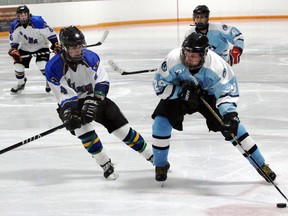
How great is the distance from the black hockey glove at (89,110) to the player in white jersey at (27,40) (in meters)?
3.12

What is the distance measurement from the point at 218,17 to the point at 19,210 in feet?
37.2

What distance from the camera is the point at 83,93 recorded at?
137 inches

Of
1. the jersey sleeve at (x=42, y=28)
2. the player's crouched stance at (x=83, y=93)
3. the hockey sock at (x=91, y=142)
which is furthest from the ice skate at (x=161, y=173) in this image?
the jersey sleeve at (x=42, y=28)

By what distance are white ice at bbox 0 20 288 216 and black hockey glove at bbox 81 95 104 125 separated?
37 centimetres

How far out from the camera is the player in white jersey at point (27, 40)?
632 centimetres

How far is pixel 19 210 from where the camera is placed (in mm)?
3020

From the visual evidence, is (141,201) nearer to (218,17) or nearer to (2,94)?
(2,94)

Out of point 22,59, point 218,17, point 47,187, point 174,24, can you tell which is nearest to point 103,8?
point 174,24

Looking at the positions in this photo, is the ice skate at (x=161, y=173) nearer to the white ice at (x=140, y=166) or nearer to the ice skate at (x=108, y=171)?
the white ice at (x=140, y=166)

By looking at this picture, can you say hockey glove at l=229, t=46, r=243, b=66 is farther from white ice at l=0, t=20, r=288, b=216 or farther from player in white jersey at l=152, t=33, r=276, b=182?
player in white jersey at l=152, t=33, r=276, b=182

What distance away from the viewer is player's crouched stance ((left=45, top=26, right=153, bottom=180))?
323 centimetres

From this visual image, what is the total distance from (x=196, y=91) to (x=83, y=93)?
702mm

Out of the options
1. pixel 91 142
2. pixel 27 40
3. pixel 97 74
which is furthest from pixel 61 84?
pixel 27 40

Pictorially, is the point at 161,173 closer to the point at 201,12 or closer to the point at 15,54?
the point at 201,12
